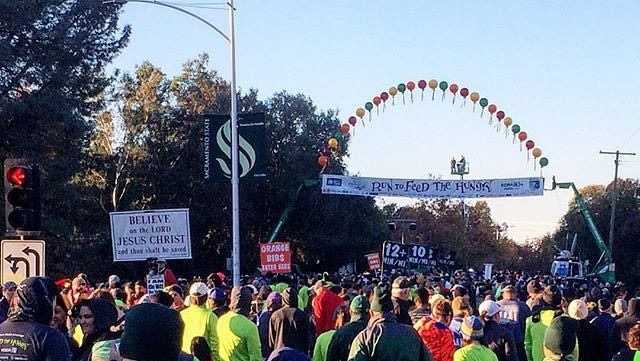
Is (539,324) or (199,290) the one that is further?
(539,324)

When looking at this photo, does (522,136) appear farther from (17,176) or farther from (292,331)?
(292,331)

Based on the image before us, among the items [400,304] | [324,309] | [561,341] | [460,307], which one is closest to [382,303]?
[400,304]

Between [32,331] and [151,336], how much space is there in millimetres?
1966

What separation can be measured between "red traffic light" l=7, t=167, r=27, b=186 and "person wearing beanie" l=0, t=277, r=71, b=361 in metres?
6.04

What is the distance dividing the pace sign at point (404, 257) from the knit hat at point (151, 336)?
22.0 meters

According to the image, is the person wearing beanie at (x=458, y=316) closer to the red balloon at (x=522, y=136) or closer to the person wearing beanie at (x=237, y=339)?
the person wearing beanie at (x=237, y=339)

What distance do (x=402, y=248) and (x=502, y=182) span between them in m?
7.50

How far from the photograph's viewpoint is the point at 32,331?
5.40 m

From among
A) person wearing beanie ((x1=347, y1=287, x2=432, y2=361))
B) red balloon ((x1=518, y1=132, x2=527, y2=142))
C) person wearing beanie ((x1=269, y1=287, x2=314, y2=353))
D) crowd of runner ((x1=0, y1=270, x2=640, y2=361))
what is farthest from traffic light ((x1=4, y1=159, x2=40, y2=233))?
red balloon ((x1=518, y1=132, x2=527, y2=142))

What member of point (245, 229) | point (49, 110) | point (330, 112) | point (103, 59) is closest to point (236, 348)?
point (49, 110)

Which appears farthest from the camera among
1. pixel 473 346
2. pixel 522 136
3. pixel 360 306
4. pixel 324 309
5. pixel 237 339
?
pixel 522 136

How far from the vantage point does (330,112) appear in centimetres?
5400

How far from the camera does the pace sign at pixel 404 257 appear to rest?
2586cm

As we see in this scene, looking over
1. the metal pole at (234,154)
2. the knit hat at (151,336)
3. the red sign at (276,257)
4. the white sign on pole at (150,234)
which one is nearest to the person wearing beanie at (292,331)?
the knit hat at (151,336)
